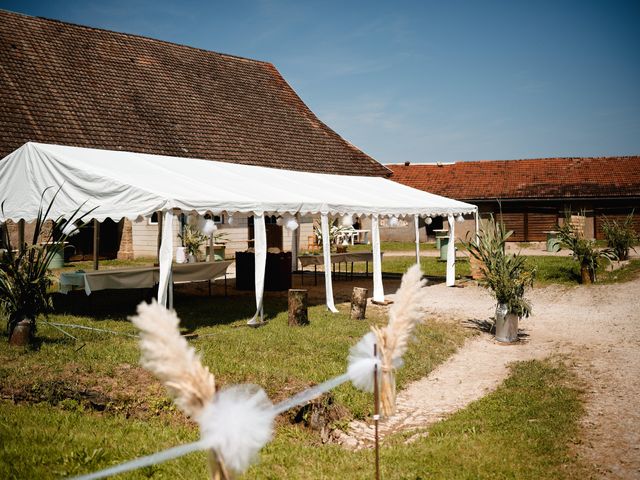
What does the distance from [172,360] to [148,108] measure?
640 inches

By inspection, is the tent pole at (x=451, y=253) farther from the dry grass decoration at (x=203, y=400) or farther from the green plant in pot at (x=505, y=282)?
the dry grass decoration at (x=203, y=400)

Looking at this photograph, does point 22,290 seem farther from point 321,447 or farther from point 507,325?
point 507,325

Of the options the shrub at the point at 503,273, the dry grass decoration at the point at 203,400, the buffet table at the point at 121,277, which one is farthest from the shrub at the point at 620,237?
the dry grass decoration at the point at 203,400

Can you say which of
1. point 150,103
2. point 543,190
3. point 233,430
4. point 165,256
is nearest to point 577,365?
point 165,256

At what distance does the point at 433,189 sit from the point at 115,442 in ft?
103

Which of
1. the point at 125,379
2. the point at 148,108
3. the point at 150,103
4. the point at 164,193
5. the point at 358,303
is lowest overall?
the point at 125,379

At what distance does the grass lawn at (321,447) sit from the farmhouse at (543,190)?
950 inches

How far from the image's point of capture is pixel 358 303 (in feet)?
32.5

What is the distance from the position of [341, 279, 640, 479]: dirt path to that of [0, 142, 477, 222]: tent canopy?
2766mm

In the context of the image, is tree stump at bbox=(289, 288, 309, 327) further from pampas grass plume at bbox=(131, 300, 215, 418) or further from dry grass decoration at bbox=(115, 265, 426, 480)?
pampas grass plume at bbox=(131, 300, 215, 418)

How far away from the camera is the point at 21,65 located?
15219 mm

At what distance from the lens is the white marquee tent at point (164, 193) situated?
28.4 ft

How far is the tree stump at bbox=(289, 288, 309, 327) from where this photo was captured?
9.10m

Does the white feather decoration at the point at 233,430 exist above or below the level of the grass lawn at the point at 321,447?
above
